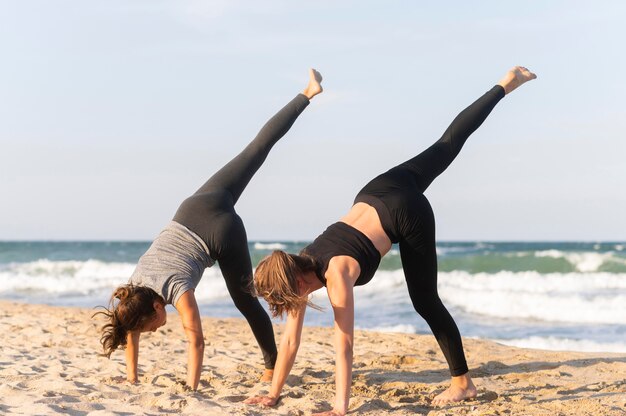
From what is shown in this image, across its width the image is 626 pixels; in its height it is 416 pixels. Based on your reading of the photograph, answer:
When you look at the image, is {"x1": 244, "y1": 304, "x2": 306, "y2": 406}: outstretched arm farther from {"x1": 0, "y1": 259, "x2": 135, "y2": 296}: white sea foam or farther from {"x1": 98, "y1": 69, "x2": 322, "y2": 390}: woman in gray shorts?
{"x1": 0, "y1": 259, "x2": 135, "y2": 296}: white sea foam

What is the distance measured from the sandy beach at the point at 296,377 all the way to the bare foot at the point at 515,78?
2098 mm

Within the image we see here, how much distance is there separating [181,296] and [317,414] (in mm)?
1079

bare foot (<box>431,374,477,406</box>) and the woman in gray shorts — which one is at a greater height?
the woman in gray shorts

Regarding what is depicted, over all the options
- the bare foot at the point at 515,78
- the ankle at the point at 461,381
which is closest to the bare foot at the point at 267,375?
the ankle at the point at 461,381

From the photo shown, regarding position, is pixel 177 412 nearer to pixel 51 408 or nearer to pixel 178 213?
pixel 51 408

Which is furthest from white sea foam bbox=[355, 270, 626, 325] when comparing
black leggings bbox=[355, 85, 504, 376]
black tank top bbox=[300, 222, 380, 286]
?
black tank top bbox=[300, 222, 380, 286]

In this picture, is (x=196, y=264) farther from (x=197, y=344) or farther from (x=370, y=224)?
(x=370, y=224)

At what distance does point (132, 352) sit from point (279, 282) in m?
1.72

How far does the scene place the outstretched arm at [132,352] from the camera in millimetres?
4793

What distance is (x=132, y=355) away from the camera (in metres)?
4.96

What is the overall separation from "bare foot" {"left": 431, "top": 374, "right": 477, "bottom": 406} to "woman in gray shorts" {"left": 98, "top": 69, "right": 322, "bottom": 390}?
1284 millimetres

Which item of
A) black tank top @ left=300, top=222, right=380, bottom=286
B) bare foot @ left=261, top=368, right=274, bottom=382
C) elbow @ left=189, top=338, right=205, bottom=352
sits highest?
black tank top @ left=300, top=222, right=380, bottom=286

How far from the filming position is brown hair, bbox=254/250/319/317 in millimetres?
3721

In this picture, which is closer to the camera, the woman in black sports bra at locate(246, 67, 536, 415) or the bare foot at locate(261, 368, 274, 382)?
the woman in black sports bra at locate(246, 67, 536, 415)
